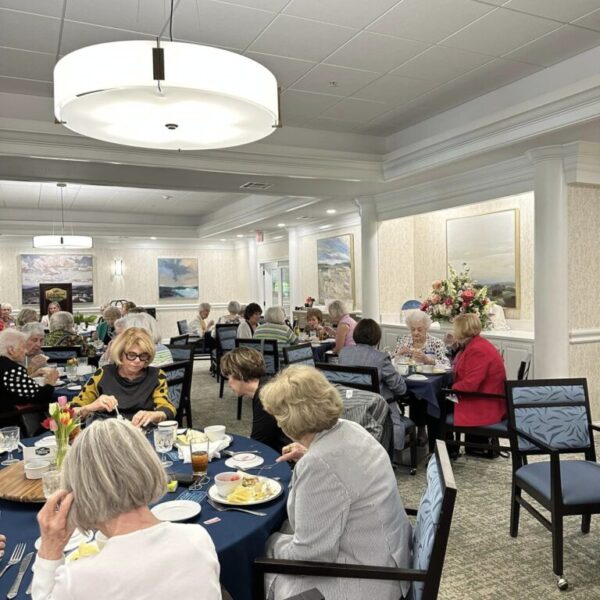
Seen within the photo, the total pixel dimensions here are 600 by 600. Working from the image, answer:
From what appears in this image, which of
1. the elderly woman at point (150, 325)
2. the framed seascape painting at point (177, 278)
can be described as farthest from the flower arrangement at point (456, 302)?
the framed seascape painting at point (177, 278)

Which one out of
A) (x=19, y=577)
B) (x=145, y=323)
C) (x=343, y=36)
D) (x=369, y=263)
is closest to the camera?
(x=19, y=577)

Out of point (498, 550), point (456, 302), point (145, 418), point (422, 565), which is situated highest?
point (456, 302)

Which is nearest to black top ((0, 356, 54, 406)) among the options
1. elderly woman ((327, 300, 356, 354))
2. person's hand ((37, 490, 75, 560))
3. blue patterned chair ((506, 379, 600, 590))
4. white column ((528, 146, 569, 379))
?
person's hand ((37, 490, 75, 560))

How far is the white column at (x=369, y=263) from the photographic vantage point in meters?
8.23

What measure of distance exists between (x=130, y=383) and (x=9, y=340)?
1.29m

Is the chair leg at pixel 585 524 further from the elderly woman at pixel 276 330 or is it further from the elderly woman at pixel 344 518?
the elderly woman at pixel 276 330

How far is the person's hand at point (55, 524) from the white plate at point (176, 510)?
527 millimetres

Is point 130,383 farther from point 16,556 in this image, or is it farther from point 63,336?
point 63,336

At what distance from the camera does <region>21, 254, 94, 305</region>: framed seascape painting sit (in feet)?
44.4

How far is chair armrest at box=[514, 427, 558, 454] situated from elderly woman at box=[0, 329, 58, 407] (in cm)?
A: 319

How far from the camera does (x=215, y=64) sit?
2141 mm

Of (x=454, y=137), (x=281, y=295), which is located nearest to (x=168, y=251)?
(x=281, y=295)

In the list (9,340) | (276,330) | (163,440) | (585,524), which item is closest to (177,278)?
(276,330)

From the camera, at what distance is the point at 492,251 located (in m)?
7.32
